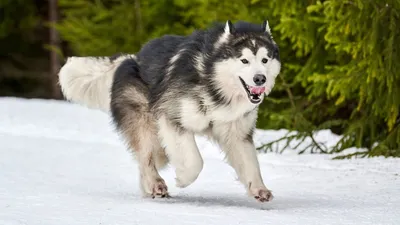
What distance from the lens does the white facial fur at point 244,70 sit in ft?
23.1

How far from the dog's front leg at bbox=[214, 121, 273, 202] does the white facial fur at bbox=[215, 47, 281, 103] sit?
1.39 ft

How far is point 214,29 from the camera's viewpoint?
7.66 metres

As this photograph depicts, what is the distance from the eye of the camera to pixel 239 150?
24.9ft

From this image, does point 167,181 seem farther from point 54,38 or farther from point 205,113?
point 54,38

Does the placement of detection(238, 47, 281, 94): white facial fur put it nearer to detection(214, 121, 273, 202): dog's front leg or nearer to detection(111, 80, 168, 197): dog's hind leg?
detection(214, 121, 273, 202): dog's front leg

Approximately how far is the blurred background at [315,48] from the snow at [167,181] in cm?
56

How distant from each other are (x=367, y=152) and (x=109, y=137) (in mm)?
3787

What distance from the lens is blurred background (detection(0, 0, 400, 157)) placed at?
9945 mm

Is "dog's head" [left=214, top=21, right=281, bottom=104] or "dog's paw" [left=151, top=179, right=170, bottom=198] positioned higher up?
"dog's head" [left=214, top=21, right=281, bottom=104]

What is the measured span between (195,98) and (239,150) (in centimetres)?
62

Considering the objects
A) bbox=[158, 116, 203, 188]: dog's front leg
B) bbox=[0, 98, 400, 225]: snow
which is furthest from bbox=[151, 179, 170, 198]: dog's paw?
bbox=[158, 116, 203, 188]: dog's front leg

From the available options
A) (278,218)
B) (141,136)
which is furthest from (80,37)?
(278,218)

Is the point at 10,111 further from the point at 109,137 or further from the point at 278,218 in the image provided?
the point at 278,218

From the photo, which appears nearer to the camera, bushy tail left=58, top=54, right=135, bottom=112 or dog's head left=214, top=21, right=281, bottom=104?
dog's head left=214, top=21, right=281, bottom=104
